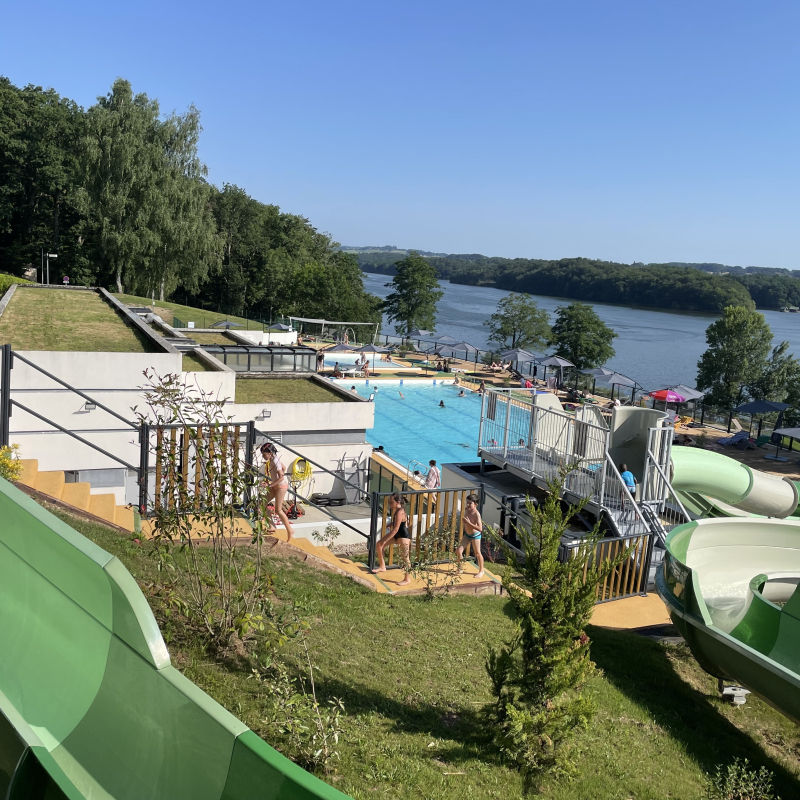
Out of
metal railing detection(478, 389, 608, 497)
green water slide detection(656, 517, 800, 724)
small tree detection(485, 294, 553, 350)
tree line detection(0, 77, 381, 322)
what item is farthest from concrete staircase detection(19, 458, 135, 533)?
small tree detection(485, 294, 553, 350)

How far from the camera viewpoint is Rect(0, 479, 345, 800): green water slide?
249 centimetres

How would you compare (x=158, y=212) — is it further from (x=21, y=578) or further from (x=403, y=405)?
(x=21, y=578)

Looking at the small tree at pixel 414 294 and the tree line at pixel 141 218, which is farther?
the small tree at pixel 414 294

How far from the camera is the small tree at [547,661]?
4492 mm

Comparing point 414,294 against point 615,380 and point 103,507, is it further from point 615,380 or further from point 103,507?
point 103,507

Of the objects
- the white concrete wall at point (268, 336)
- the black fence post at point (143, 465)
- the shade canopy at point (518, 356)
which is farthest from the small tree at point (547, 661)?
the shade canopy at point (518, 356)

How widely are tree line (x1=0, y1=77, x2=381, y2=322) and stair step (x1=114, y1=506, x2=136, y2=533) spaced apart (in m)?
36.2

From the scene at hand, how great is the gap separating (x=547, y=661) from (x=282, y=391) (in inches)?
584

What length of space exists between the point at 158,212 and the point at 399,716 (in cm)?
4074

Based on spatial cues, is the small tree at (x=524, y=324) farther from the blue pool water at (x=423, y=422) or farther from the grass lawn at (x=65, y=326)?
the grass lawn at (x=65, y=326)

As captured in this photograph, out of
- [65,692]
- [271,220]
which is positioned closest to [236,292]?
[271,220]

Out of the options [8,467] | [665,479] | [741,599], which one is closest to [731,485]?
[665,479]

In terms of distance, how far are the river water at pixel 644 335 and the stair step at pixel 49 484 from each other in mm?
57307

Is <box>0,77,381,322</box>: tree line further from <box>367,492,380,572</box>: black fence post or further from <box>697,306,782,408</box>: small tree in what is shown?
<box>367,492,380,572</box>: black fence post
